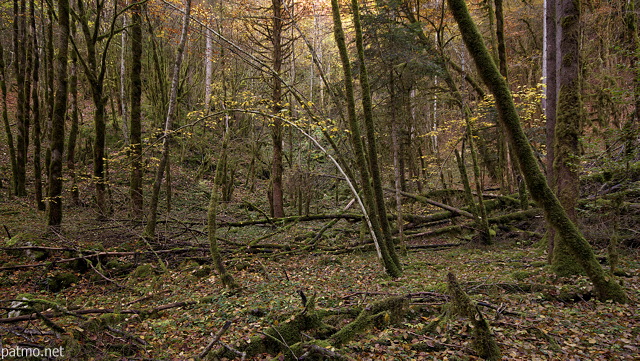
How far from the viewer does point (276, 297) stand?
577 cm

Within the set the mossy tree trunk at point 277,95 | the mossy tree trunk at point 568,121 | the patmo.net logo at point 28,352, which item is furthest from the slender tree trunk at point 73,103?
the mossy tree trunk at point 568,121

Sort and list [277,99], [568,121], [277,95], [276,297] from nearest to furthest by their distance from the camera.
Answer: [276,297] → [568,121] → [277,99] → [277,95]

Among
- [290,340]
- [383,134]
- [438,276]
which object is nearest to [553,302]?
[438,276]

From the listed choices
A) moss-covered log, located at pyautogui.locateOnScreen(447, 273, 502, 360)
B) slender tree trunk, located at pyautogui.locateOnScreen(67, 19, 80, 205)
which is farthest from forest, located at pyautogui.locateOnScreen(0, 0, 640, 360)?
slender tree trunk, located at pyautogui.locateOnScreen(67, 19, 80, 205)

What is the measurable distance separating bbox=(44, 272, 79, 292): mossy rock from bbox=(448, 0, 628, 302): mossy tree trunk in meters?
8.44

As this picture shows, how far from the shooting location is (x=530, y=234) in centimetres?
999

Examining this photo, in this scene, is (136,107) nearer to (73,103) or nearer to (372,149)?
(73,103)

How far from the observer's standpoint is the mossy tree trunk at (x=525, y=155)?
4203mm

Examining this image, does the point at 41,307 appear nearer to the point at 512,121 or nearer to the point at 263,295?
the point at 263,295

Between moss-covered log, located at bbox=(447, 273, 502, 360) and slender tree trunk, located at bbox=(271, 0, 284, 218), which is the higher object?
slender tree trunk, located at bbox=(271, 0, 284, 218)

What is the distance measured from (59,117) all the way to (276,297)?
7.70m

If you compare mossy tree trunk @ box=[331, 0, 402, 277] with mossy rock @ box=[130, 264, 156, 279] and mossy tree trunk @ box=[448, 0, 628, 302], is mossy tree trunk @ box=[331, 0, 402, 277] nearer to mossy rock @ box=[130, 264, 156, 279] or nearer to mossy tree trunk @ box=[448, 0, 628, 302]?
mossy tree trunk @ box=[448, 0, 628, 302]

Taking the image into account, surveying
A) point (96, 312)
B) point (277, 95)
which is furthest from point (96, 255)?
point (277, 95)

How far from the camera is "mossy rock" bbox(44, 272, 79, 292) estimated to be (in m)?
6.46
